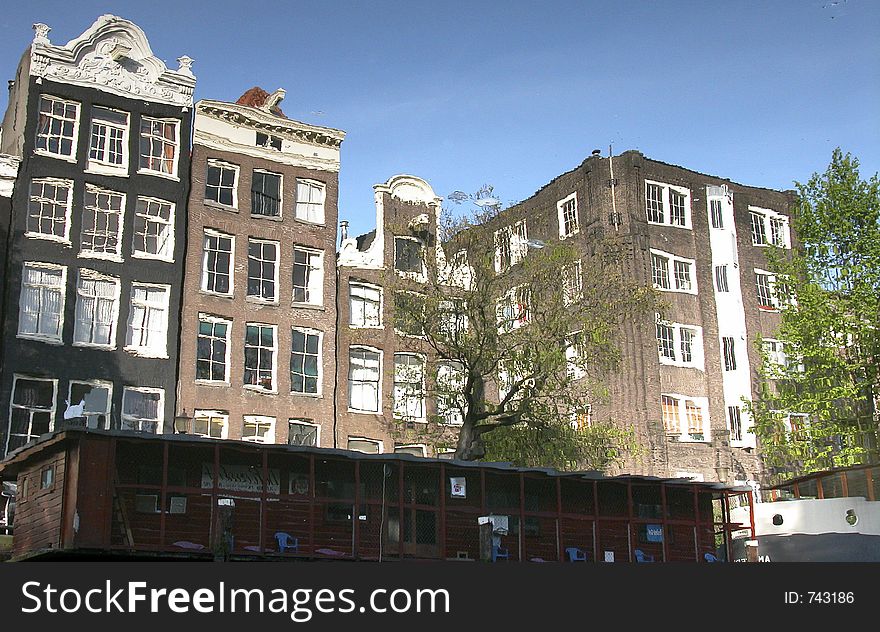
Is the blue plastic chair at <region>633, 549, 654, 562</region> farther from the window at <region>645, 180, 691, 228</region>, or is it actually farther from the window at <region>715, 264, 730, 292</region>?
the window at <region>645, 180, 691, 228</region>

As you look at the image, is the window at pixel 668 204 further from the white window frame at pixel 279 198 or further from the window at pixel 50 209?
the window at pixel 50 209

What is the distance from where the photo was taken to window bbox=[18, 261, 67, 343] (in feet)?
127

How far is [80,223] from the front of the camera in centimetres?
4069

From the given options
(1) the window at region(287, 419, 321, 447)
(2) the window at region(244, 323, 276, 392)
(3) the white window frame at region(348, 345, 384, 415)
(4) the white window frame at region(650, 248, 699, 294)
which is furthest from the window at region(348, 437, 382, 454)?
(4) the white window frame at region(650, 248, 699, 294)

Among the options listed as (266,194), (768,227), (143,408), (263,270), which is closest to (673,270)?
(768,227)

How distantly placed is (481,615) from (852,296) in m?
30.0

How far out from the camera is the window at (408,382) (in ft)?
142

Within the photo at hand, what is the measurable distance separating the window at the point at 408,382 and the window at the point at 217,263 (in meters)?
7.49

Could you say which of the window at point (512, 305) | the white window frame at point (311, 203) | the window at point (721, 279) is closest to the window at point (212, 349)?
the white window frame at point (311, 203)

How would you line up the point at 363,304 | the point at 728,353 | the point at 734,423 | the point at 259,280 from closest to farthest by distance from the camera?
the point at 259,280, the point at 363,304, the point at 734,423, the point at 728,353

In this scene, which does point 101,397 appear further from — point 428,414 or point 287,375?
point 428,414

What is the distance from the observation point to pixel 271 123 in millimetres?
45844

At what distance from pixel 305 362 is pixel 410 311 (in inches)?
258

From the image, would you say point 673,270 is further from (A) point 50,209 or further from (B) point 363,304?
(A) point 50,209
